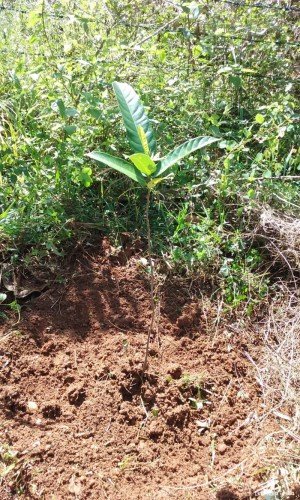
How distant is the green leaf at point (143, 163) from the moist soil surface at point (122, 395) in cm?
74

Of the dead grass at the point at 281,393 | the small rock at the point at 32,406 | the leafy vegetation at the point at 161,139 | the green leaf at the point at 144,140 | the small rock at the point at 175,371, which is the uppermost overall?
the green leaf at the point at 144,140

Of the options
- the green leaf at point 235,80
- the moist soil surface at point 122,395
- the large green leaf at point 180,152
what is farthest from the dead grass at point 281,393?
the green leaf at point 235,80

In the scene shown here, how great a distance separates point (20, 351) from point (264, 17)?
2.45 meters

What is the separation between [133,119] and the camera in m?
1.99

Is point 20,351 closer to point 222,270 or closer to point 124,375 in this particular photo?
point 124,375

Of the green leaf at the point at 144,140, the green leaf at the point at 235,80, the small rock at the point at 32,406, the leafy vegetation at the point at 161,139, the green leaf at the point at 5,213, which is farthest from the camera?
the green leaf at the point at 235,80

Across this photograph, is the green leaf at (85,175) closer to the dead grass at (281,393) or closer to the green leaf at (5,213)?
the green leaf at (5,213)

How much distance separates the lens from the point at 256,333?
2.36 meters

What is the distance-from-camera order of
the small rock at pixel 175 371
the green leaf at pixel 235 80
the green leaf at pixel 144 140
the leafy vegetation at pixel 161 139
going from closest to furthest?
the green leaf at pixel 144 140 → the small rock at pixel 175 371 → the leafy vegetation at pixel 161 139 → the green leaf at pixel 235 80

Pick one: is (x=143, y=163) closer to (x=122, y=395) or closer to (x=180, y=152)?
(x=180, y=152)

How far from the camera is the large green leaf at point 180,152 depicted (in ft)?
6.19

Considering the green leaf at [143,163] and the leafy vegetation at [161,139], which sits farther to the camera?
the leafy vegetation at [161,139]

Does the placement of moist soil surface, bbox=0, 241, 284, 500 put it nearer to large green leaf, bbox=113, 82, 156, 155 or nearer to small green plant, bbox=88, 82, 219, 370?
small green plant, bbox=88, 82, 219, 370

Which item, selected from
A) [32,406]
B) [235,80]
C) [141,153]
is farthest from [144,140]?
[235,80]
